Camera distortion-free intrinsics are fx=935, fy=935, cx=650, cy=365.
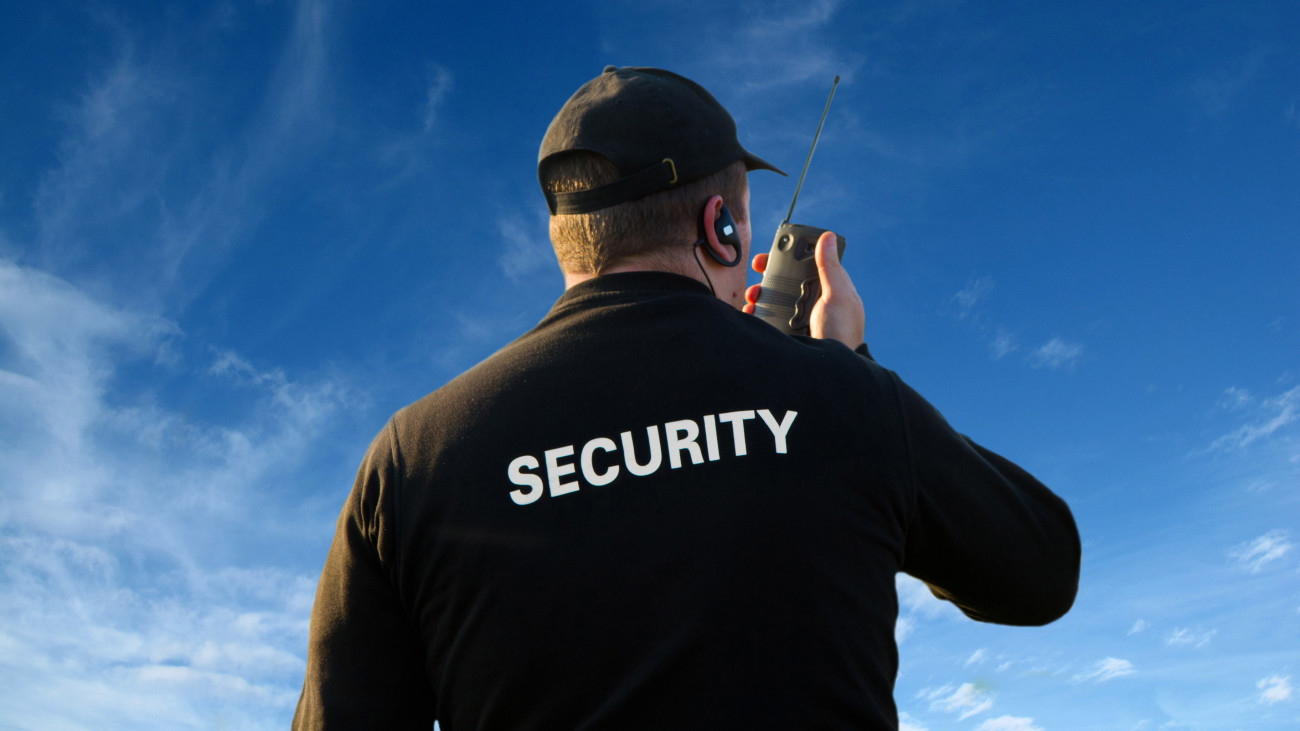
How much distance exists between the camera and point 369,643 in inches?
91.7

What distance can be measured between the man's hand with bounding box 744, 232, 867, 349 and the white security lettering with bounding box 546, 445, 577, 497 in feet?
3.89

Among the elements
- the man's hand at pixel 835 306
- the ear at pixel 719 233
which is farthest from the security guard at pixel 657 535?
the man's hand at pixel 835 306

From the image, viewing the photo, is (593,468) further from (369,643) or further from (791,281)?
(791,281)

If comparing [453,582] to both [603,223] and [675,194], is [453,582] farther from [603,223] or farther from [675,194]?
[675,194]

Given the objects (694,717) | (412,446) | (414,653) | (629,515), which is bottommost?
(694,717)

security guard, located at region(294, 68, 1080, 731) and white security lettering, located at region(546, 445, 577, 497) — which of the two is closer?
security guard, located at region(294, 68, 1080, 731)

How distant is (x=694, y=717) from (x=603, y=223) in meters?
1.38

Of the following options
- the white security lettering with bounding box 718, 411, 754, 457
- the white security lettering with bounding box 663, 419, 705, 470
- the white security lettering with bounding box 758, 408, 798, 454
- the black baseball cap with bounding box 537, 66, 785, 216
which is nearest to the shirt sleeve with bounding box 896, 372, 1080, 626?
the white security lettering with bounding box 758, 408, 798, 454

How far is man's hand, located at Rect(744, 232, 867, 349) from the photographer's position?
3102mm

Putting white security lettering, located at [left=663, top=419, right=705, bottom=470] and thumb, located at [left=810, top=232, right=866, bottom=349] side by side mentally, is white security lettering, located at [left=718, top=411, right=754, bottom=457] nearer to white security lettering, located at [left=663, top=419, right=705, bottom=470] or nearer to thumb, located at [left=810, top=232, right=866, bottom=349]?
white security lettering, located at [left=663, top=419, right=705, bottom=470]

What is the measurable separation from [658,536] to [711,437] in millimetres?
262

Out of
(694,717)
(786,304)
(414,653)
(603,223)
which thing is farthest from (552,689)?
(786,304)

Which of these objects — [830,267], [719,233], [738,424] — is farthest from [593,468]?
[830,267]

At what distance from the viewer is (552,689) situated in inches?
78.1
